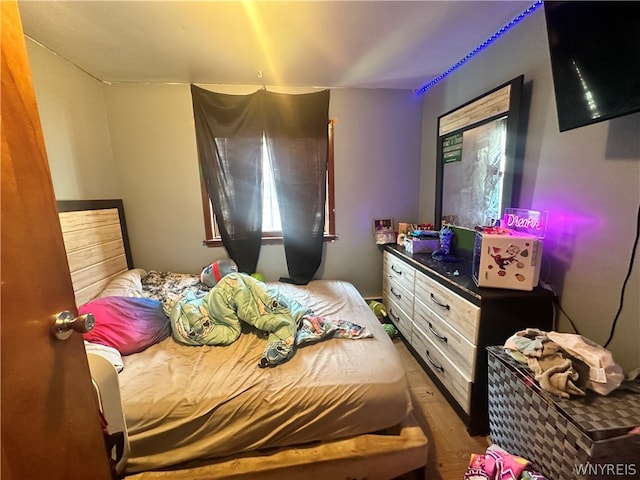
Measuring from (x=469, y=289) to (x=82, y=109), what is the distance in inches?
119

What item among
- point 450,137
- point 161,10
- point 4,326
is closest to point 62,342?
point 4,326

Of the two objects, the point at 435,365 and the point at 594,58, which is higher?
the point at 594,58

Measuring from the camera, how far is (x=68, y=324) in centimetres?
67

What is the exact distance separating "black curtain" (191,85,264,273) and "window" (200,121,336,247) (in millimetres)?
82

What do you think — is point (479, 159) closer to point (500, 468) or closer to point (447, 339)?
point (447, 339)

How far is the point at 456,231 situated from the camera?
2.20 meters

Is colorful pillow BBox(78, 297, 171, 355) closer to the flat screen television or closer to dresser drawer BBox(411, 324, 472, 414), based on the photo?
dresser drawer BBox(411, 324, 472, 414)

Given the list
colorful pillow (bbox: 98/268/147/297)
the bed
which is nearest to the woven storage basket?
the bed

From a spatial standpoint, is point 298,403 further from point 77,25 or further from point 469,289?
point 77,25

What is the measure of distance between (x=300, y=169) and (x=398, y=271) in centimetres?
132

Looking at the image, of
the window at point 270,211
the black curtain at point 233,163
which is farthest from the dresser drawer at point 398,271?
the black curtain at point 233,163

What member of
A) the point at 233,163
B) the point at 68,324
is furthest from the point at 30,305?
the point at 233,163

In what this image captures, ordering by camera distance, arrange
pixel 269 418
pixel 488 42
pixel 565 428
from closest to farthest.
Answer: pixel 565 428
pixel 269 418
pixel 488 42

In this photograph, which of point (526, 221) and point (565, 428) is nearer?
point (565, 428)
